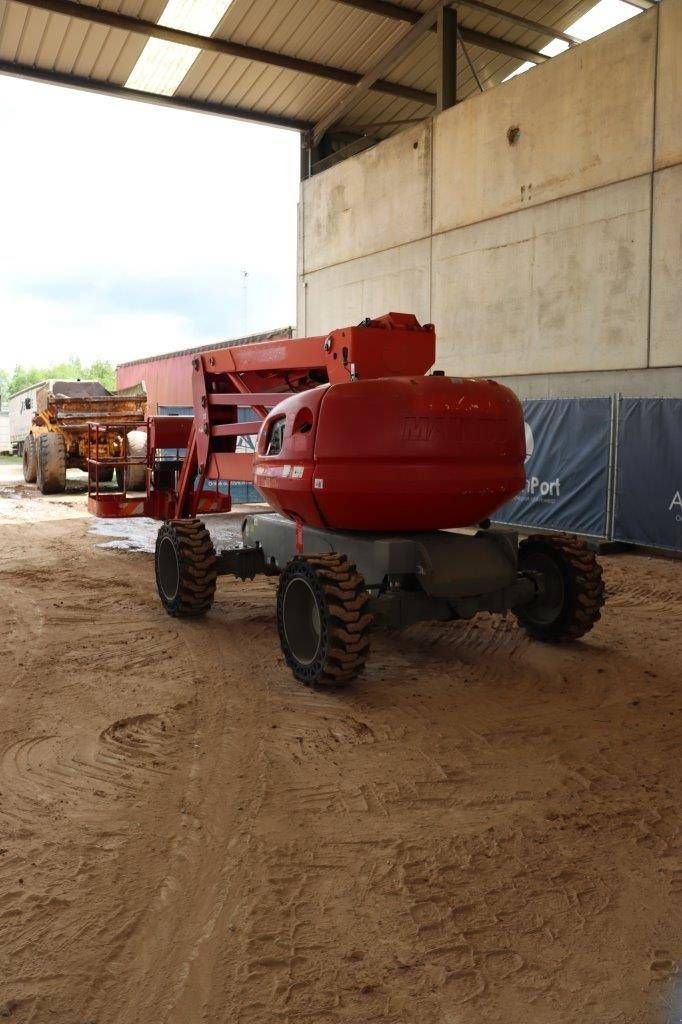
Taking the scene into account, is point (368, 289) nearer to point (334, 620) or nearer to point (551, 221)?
point (551, 221)

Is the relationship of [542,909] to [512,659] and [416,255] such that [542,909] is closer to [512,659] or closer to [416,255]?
[512,659]

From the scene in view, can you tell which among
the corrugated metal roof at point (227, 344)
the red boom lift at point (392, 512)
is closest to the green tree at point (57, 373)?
the corrugated metal roof at point (227, 344)

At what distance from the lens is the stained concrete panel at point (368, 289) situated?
626 inches

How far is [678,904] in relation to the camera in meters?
2.91

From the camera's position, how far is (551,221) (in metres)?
12.9

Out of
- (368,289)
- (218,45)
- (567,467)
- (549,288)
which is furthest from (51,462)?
(567,467)

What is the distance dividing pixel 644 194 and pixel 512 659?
8.49 meters

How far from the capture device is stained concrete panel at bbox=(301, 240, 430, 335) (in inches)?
626

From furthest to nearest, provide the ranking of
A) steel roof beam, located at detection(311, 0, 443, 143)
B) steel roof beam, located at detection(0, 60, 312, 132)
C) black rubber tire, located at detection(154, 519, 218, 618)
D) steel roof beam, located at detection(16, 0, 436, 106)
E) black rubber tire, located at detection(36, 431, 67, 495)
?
black rubber tire, located at detection(36, 431, 67, 495) < steel roof beam, located at detection(0, 60, 312, 132) < steel roof beam, located at detection(311, 0, 443, 143) < steel roof beam, located at detection(16, 0, 436, 106) < black rubber tire, located at detection(154, 519, 218, 618)

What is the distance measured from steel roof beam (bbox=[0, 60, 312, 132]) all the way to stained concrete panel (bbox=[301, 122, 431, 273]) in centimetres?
157

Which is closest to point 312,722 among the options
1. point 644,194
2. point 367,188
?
point 644,194

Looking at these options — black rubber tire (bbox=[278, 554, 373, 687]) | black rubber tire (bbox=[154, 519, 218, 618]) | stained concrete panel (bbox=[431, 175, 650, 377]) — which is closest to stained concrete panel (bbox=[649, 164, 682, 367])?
stained concrete panel (bbox=[431, 175, 650, 377])

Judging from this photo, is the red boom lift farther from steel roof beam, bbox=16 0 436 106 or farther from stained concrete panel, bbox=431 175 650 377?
steel roof beam, bbox=16 0 436 106

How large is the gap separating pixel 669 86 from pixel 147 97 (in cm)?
1103
